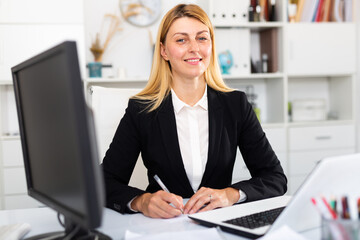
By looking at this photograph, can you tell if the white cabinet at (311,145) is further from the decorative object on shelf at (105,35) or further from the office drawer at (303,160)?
the decorative object on shelf at (105,35)

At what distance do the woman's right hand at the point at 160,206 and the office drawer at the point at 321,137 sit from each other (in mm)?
2539

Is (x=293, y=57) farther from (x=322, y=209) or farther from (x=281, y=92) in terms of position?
(x=322, y=209)

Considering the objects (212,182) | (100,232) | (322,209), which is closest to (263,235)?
(322,209)

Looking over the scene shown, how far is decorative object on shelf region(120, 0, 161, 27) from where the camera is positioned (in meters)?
3.56

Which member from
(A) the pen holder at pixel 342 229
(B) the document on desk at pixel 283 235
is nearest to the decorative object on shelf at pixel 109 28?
(B) the document on desk at pixel 283 235

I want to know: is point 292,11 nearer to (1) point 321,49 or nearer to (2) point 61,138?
(1) point 321,49

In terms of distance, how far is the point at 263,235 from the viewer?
3.08ft

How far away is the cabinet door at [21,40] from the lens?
320 centimetres

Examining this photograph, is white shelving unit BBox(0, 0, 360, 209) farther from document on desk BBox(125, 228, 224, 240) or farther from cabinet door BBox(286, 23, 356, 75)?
document on desk BBox(125, 228, 224, 240)

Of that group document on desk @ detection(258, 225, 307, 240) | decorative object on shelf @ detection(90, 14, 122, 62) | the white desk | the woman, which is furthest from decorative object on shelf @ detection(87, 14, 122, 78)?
document on desk @ detection(258, 225, 307, 240)

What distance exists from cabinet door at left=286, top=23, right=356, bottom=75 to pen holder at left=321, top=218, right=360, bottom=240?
119 inches

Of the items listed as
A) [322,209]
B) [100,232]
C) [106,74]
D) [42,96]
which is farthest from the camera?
[106,74]

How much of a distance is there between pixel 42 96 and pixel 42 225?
1.43 ft

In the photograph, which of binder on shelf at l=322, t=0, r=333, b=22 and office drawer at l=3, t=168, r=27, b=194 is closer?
office drawer at l=3, t=168, r=27, b=194
